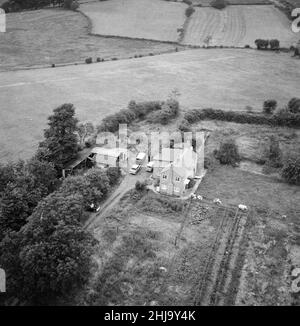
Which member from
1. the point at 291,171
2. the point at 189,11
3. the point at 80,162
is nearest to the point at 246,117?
the point at 291,171

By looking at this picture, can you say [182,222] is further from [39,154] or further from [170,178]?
[39,154]

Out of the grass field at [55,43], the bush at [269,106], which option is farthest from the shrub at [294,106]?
the grass field at [55,43]

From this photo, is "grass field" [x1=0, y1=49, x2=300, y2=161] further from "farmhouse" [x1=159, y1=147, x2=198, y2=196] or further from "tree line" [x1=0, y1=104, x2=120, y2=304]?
"farmhouse" [x1=159, y1=147, x2=198, y2=196]
